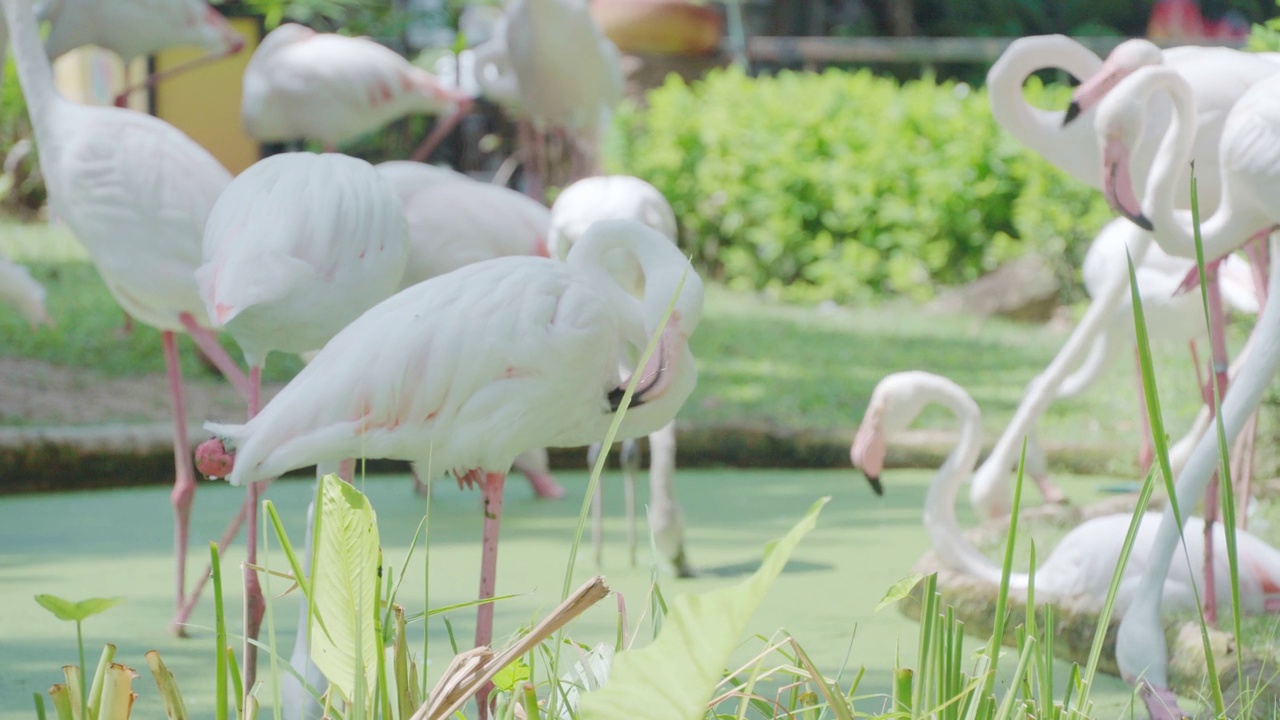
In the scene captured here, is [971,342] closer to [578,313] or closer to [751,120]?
[751,120]

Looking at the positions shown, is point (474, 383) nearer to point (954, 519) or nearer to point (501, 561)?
point (954, 519)

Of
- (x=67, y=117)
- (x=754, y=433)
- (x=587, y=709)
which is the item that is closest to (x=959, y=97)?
(x=754, y=433)

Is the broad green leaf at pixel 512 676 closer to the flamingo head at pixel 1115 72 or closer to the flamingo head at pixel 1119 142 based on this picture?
the flamingo head at pixel 1119 142

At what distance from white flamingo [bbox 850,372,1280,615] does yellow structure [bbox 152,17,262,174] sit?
8.25 meters

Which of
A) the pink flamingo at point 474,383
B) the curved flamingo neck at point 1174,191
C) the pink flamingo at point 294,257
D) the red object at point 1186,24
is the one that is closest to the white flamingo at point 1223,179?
the curved flamingo neck at point 1174,191

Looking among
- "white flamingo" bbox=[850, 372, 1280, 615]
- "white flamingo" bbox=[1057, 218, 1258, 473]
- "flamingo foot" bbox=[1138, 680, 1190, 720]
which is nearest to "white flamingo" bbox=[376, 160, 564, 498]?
"white flamingo" bbox=[850, 372, 1280, 615]

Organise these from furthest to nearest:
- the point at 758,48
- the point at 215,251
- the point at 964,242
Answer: the point at 758,48
the point at 964,242
the point at 215,251

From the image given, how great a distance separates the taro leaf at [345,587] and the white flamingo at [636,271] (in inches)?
79.1

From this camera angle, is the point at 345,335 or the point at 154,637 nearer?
the point at 345,335

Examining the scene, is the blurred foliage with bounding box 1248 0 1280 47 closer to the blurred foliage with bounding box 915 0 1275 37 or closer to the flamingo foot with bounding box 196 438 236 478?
the flamingo foot with bounding box 196 438 236 478

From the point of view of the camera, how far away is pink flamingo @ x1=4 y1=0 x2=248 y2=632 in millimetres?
3262

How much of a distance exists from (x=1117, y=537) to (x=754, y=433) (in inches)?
93.1

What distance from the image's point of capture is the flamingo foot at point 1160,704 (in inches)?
94.1

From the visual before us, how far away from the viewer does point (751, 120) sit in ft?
33.0
